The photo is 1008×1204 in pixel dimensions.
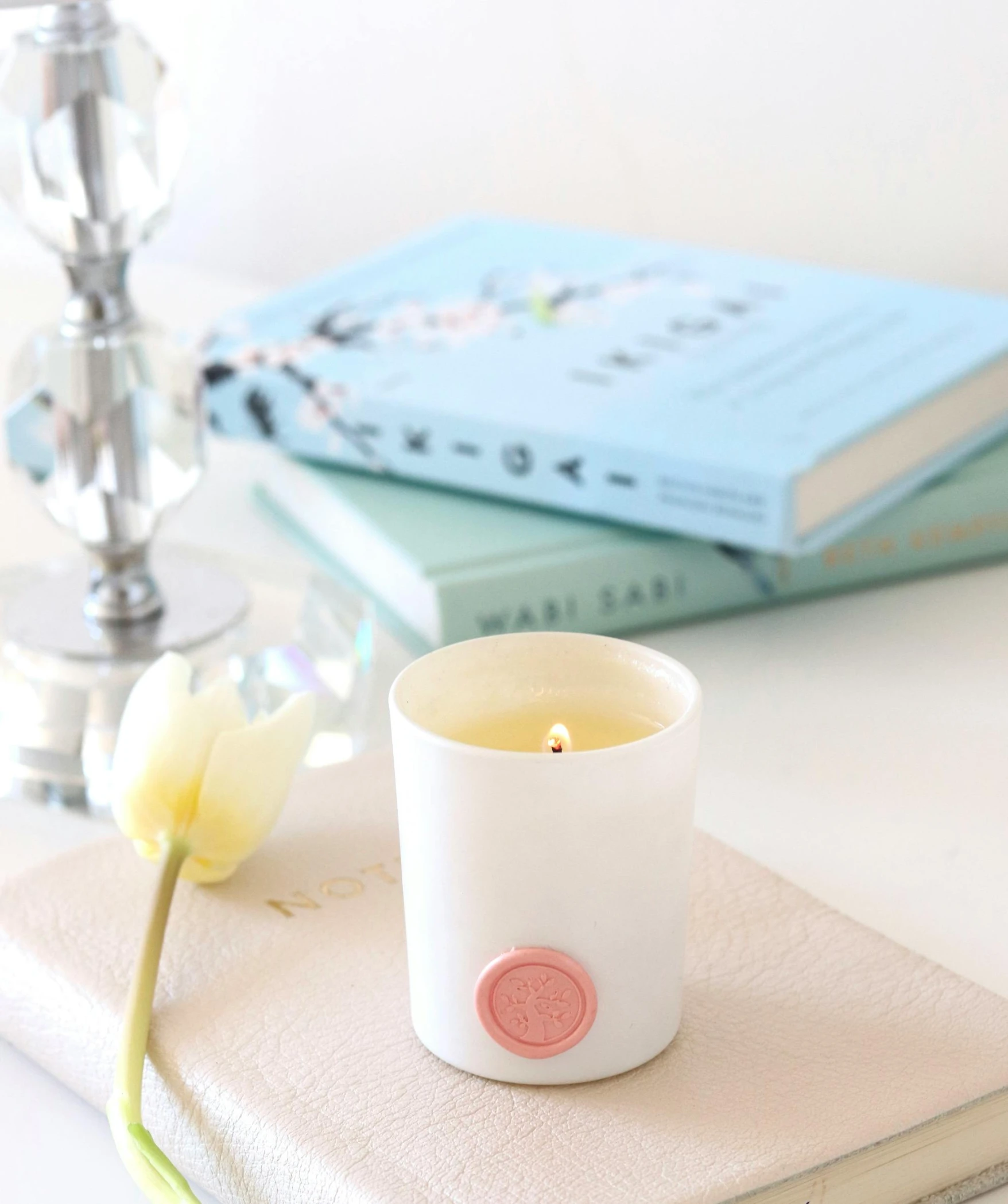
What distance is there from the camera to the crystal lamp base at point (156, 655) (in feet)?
1.88

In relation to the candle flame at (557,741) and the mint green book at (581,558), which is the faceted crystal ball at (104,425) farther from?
the candle flame at (557,741)

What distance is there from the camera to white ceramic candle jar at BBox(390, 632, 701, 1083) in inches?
13.3

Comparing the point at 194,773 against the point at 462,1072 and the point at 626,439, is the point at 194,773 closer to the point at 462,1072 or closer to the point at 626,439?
the point at 462,1072

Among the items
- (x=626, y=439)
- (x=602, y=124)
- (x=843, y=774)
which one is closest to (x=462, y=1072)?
(x=843, y=774)

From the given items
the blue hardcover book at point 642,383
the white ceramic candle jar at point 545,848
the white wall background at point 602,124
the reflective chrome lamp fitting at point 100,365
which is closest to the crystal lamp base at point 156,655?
the reflective chrome lamp fitting at point 100,365

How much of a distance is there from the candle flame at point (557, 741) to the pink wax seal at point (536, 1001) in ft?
0.15

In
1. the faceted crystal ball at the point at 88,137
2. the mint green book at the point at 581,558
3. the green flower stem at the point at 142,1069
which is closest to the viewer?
the green flower stem at the point at 142,1069

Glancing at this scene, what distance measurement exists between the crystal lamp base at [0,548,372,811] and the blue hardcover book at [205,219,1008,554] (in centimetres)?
10

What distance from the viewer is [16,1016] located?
42cm

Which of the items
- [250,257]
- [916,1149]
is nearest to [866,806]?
[916,1149]

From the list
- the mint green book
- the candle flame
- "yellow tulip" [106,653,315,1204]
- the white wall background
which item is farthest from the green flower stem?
the white wall background

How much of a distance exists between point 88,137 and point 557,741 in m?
0.32

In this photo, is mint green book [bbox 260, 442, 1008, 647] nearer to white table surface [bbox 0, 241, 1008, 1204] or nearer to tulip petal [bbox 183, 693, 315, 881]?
white table surface [bbox 0, 241, 1008, 1204]

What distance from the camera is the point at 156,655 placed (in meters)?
0.61
